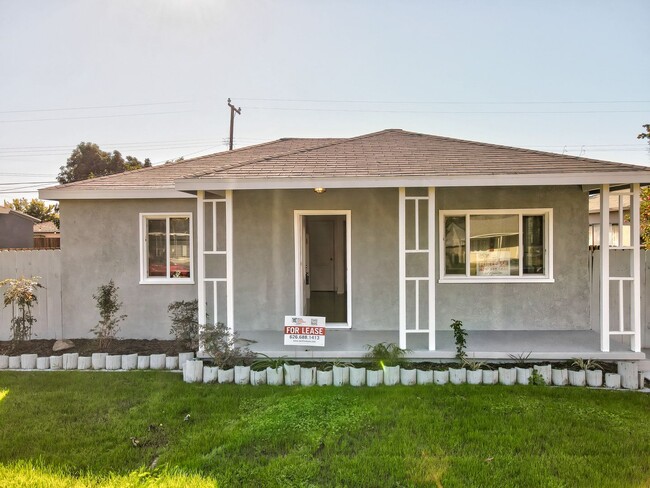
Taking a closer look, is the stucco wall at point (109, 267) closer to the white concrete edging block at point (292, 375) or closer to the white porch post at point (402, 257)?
the white concrete edging block at point (292, 375)

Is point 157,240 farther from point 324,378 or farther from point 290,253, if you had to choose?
point 324,378

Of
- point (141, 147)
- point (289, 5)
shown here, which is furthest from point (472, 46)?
point (141, 147)

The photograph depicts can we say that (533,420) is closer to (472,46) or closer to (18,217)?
(472,46)

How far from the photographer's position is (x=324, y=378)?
18.5 feet

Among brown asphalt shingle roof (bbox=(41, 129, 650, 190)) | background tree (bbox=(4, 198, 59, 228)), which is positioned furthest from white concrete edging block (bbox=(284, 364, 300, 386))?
background tree (bbox=(4, 198, 59, 228))

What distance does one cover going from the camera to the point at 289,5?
35.6 feet

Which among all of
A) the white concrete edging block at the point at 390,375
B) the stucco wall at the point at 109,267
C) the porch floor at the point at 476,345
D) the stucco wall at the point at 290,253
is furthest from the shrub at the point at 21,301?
the white concrete edging block at the point at 390,375

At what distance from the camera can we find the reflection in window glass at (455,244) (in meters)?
7.88

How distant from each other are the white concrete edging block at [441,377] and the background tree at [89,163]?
34.7 m

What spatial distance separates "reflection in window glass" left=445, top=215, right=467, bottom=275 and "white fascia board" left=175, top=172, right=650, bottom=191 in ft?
6.27

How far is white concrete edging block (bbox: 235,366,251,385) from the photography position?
5738 mm

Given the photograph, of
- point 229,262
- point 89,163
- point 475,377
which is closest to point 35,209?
point 89,163

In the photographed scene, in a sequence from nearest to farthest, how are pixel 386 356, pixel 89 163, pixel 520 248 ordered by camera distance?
pixel 386 356 → pixel 520 248 → pixel 89 163

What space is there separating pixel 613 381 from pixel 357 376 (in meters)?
3.47
